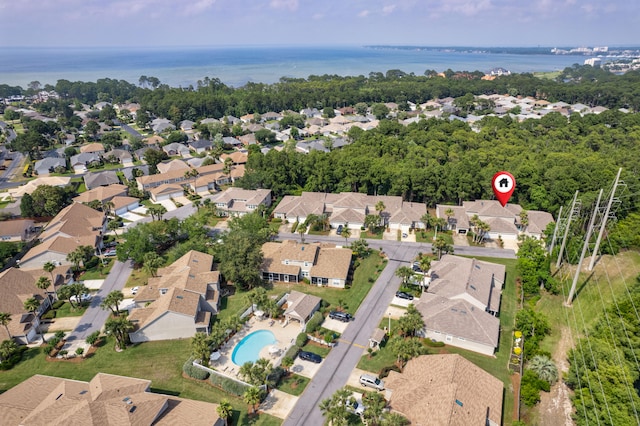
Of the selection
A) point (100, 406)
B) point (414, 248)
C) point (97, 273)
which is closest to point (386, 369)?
point (100, 406)

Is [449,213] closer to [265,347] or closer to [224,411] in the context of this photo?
[265,347]

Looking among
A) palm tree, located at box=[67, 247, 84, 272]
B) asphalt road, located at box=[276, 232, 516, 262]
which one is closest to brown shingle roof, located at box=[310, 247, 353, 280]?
asphalt road, located at box=[276, 232, 516, 262]

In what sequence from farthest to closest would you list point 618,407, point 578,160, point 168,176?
point 168,176 → point 578,160 → point 618,407

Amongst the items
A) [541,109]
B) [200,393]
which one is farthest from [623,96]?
[200,393]

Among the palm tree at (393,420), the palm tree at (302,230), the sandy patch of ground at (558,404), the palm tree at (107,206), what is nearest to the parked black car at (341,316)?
the palm tree at (393,420)

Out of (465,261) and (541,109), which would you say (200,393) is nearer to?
(465,261)
